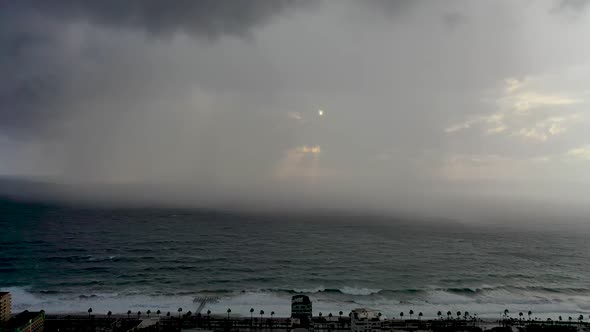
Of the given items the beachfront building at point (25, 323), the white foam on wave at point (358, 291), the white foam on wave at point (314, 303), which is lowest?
the white foam on wave at point (314, 303)

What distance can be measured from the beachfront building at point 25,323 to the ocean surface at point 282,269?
41.4 feet

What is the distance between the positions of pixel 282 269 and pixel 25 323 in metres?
54.9

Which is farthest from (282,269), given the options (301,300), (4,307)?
(4,307)

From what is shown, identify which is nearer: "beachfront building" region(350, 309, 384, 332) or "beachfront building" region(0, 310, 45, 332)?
"beachfront building" region(0, 310, 45, 332)

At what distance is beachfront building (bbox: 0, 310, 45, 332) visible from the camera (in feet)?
146

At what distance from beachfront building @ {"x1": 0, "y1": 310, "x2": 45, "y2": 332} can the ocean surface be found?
497 inches

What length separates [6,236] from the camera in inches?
4528

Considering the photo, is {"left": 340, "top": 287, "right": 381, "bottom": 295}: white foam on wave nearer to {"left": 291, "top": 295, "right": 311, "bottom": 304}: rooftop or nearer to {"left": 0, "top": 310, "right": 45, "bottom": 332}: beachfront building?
{"left": 291, "top": 295, "right": 311, "bottom": 304}: rooftop

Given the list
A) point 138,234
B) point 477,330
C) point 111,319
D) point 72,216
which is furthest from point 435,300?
point 72,216

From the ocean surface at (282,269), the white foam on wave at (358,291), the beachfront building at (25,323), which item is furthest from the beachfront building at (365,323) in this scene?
the beachfront building at (25,323)

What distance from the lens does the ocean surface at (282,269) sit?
6875 centimetres

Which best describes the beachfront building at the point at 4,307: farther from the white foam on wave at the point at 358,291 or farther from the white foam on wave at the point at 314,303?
the white foam on wave at the point at 358,291

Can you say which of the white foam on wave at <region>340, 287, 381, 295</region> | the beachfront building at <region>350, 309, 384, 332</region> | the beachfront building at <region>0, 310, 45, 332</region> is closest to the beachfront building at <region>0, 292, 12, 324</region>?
the beachfront building at <region>0, 310, 45, 332</region>

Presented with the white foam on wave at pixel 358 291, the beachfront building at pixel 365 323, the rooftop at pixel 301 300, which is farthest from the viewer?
the white foam on wave at pixel 358 291
